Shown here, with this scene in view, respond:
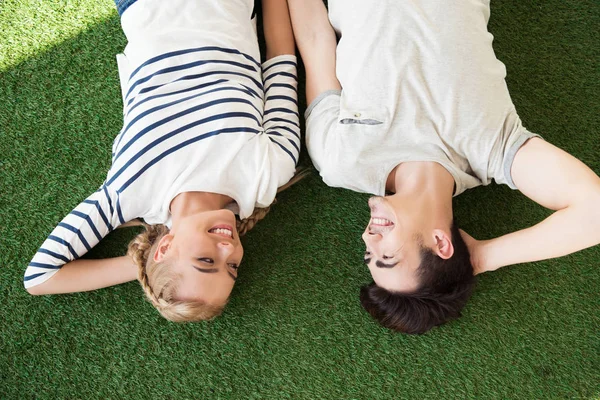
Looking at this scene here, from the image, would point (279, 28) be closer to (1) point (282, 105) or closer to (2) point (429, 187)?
(1) point (282, 105)

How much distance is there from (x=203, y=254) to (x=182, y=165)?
0.91 ft

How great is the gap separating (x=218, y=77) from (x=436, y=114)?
2.12 ft

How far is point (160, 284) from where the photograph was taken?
4.28 feet

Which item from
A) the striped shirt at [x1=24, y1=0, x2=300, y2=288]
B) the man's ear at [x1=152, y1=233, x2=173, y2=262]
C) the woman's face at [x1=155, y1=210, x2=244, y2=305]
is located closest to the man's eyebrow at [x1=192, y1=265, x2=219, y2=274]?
the woman's face at [x1=155, y1=210, x2=244, y2=305]

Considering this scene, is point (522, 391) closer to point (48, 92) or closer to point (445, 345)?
point (445, 345)

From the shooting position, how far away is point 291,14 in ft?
5.34

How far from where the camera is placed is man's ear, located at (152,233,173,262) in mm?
1302

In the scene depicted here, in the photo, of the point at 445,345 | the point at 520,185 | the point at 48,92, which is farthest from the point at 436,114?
the point at 48,92

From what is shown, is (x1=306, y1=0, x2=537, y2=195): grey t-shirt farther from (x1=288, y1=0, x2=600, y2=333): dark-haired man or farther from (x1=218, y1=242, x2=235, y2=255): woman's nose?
(x1=218, y1=242, x2=235, y2=255): woman's nose

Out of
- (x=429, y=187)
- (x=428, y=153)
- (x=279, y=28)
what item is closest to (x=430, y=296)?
(x=429, y=187)

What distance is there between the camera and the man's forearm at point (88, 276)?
1453 millimetres

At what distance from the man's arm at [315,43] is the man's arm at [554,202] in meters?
0.61

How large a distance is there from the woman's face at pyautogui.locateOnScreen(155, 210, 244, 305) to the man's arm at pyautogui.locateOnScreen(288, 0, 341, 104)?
21.1 inches

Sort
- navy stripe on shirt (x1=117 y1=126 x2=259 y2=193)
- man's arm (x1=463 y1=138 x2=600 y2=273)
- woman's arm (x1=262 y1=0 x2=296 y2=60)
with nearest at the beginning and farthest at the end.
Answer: man's arm (x1=463 y1=138 x2=600 y2=273), navy stripe on shirt (x1=117 y1=126 x2=259 y2=193), woman's arm (x1=262 y1=0 x2=296 y2=60)
